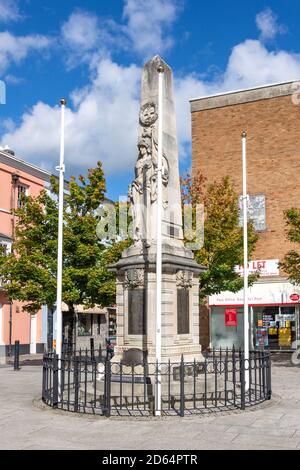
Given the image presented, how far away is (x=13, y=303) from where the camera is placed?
31.3 m

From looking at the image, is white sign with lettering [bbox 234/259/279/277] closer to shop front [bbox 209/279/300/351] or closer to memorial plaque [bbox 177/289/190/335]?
shop front [bbox 209/279/300/351]

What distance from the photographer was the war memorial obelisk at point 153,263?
13000 mm

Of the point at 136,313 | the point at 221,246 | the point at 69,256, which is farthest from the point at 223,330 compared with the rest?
the point at 136,313

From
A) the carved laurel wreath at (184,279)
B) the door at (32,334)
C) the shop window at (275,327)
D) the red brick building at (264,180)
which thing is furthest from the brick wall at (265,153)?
the carved laurel wreath at (184,279)

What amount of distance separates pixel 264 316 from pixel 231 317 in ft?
6.21

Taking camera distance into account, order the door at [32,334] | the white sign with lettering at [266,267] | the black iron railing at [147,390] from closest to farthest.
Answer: the black iron railing at [147,390] < the white sign with lettering at [266,267] < the door at [32,334]

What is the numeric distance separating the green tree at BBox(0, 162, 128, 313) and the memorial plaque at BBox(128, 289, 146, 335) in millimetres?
8311

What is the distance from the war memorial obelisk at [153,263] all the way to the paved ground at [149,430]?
2293mm

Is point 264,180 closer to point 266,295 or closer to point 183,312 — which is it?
point 266,295

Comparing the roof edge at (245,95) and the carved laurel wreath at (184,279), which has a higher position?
the roof edge at (245,95)

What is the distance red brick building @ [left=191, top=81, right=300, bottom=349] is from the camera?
31625 mm

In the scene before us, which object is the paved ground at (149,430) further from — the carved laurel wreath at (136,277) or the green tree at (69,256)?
the green tree at (69,256)

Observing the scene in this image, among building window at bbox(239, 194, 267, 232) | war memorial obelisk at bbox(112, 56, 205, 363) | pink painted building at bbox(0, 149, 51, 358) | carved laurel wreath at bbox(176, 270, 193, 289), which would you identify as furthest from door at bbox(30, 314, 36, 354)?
carved laurel wreath at bbox(176, 270, 193, 289)

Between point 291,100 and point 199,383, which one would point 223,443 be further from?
point 291,100
